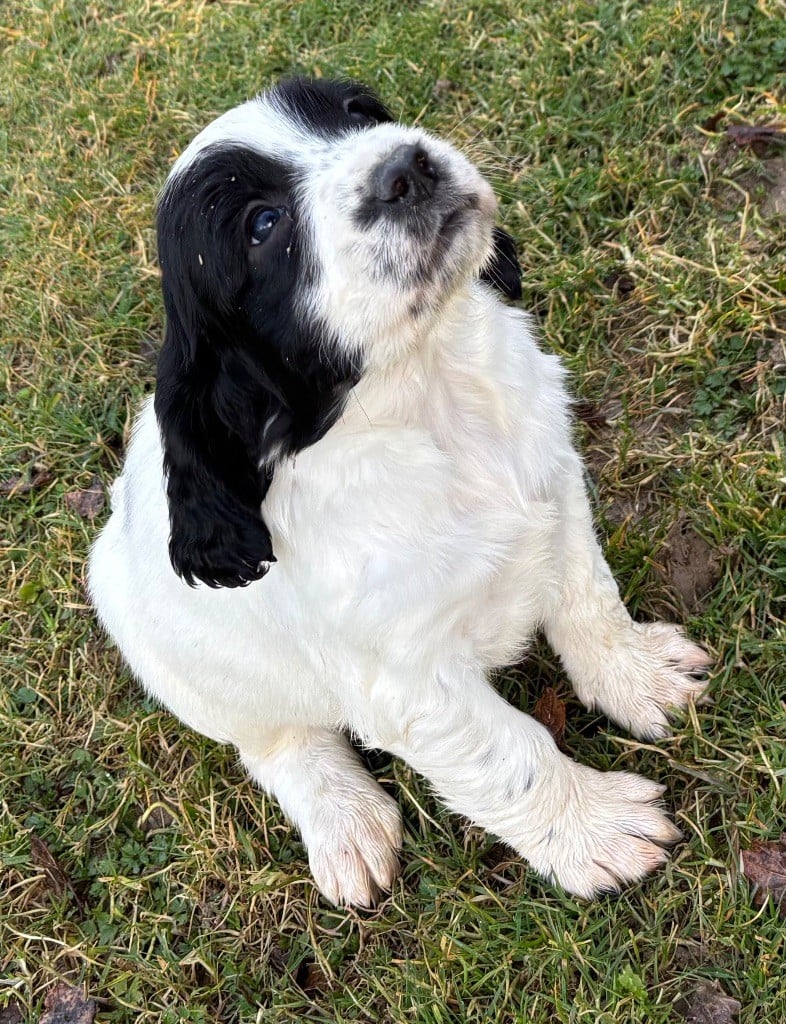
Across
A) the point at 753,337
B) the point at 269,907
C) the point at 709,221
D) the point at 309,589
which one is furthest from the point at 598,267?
the point at 269,907

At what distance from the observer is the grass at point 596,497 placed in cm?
288

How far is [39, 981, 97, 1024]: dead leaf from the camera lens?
10.6 feet

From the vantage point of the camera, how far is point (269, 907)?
3.24 m

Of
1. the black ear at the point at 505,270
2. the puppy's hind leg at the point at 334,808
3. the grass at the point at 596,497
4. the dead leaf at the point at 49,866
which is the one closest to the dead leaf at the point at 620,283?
the grass at the point at 596,497

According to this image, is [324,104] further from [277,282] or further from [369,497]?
[369,497]

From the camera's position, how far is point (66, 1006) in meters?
3.26

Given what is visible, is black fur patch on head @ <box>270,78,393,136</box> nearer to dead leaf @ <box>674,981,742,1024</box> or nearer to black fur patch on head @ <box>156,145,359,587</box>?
black fur patch on head @ <box>156,145,359,587</box>

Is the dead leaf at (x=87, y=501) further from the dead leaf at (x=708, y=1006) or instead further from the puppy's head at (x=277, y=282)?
the dead leaf at (x=708, y=1006)

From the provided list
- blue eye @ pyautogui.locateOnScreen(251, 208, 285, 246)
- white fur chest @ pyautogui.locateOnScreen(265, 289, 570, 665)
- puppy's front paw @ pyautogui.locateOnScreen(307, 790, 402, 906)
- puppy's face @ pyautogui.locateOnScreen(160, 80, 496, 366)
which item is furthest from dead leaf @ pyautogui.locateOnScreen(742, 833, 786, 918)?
blue eye @ pyautogui.locateOnScreen(251, 208, 285, 246)

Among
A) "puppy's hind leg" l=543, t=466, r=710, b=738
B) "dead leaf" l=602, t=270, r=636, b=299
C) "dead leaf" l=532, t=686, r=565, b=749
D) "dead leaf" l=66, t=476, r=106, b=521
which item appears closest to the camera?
"puppy's hind leg" l=543, t=466, r=710, b=738

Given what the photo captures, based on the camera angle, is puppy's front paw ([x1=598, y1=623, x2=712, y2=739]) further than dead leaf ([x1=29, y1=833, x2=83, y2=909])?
No

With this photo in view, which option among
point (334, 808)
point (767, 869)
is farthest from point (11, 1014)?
point (767, 869)

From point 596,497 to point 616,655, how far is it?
0.70 metres

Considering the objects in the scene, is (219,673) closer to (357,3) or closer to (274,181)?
(274,181)
